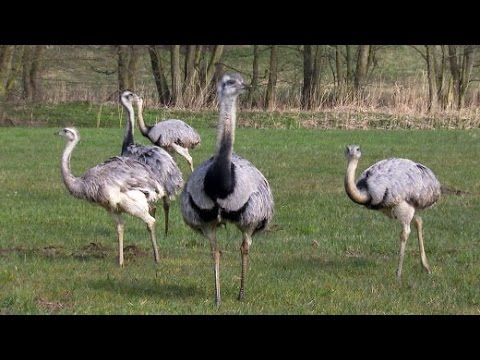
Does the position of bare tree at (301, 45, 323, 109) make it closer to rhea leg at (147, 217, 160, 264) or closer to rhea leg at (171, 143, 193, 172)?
rhea leg at (171, 143, 193, 172)

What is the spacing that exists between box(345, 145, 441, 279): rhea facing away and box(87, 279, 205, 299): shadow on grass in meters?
1.93

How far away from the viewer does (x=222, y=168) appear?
7375 mm

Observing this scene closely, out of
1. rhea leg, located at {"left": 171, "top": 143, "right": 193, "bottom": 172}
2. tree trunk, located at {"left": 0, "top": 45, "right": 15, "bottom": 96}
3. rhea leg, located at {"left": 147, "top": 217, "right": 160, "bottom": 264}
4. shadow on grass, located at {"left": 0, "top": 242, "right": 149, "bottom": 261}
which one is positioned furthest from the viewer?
tree trunk, located at {"left": 0, "top": 45, "right": 15, "bottom": 96}

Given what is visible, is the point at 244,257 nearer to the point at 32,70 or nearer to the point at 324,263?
the point at 324,263

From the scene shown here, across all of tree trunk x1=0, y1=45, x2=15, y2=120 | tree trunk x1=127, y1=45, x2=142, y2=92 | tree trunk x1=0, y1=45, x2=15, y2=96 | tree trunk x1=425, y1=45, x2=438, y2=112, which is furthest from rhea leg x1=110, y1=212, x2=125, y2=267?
tree trunk x1=127, y1=45, x2=142, y2=92

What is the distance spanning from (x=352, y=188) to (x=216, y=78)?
2640 cm

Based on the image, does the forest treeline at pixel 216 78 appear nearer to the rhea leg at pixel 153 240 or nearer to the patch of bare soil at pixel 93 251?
the patch of bare soil at pixel 93 251

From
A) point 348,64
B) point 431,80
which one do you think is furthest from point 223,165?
point 348,64

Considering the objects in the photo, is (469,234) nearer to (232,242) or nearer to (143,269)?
(232,242)

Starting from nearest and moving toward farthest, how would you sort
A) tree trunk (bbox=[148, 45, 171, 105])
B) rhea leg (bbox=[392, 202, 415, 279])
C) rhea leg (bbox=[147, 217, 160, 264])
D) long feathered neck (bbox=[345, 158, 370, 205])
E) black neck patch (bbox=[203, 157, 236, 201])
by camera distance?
black neck patch (bbox=[203, 157, 236, 201])
long feathered neck (bbox=[345, 158, 370, 205])
rhea leg (bbox=[392, 202, 415, 279])
rhea leg (bbox=[147, 217, 160, 264])
tree trunk (bbox=[148, 45, 171, 105])

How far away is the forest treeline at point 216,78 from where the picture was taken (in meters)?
31.0

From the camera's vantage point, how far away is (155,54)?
34.9 meters

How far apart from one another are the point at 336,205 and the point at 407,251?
3.18 meters

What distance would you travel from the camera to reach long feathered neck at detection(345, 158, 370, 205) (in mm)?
8945
